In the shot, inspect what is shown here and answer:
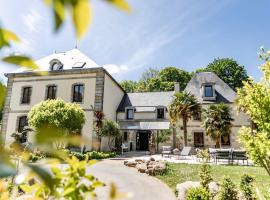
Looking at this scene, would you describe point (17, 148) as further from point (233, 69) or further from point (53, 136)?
point (233, 69)

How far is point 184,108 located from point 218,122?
3667 millimetres

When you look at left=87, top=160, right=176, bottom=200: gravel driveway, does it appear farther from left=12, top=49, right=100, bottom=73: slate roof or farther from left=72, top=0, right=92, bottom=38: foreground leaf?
left=12, top=49, right=100, bottom=73: slate roof

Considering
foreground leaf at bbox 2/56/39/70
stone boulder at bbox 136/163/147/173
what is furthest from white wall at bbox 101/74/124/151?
foreground leaf at bbox 2/56/39/70

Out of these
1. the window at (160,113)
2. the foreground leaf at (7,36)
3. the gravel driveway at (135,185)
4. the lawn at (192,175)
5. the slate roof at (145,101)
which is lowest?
the gravel driveway at (135,185)

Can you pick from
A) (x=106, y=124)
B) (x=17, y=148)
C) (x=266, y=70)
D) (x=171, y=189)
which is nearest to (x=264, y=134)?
(x=266, y=70)

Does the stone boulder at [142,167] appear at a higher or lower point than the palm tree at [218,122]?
lower

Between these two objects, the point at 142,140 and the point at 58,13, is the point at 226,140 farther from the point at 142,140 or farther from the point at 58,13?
the point at 58,13

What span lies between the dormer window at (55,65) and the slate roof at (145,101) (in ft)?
28.1

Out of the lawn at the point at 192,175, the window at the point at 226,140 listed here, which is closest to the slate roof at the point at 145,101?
the window at the point at 226,140

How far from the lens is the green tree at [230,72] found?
5034 centimetres

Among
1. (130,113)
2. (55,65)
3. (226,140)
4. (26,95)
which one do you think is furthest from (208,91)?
(26,95)

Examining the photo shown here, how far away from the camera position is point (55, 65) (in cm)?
2994

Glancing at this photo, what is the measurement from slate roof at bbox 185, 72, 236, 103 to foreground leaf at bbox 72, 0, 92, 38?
29364mm

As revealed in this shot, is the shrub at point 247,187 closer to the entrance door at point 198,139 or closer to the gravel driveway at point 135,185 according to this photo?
the gravel driveway at point 135,185
